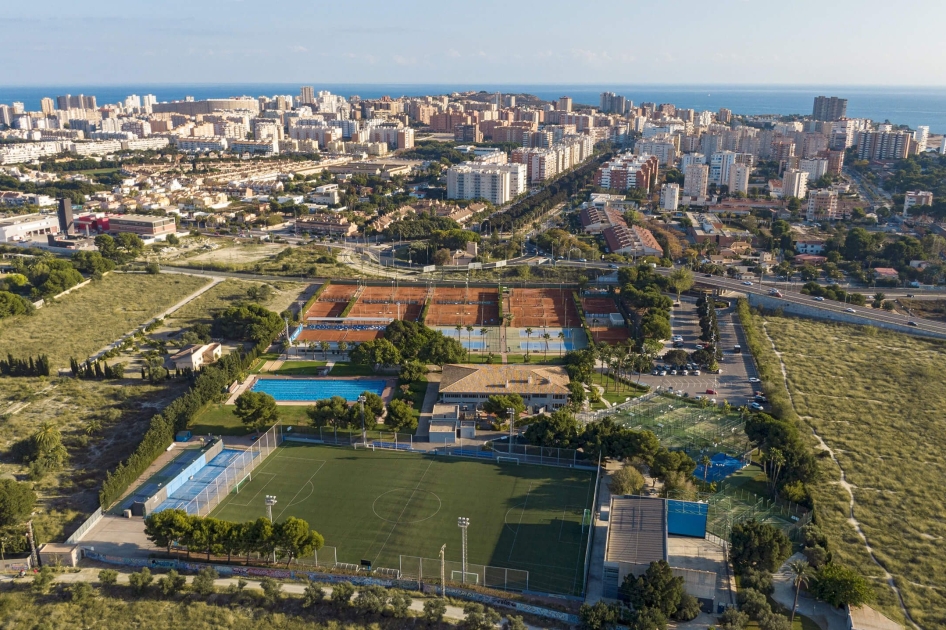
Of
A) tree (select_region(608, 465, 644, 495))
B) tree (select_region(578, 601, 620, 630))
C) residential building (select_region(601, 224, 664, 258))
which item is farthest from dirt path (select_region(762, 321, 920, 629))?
residential building (select_region(601, 224, 664, 258))

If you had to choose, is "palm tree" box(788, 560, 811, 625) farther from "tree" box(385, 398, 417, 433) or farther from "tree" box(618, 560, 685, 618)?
"tree" box(385, 398, 417, 433)

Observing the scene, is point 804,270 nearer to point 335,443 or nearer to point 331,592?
point 335,443

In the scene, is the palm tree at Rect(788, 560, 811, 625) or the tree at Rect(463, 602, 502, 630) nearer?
the tree at Rect(463, 602, 502, 630)

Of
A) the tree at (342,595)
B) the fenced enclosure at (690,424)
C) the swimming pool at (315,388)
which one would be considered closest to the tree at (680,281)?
the fenced enclosure at (690,424)

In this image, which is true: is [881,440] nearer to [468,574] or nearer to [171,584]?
[468,574]

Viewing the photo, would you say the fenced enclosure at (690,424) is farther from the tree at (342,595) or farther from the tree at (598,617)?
the tree at (342,595)

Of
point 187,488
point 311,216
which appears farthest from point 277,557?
point 311,216

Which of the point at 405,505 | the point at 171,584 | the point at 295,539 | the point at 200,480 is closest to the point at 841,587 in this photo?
the point at 405,505
